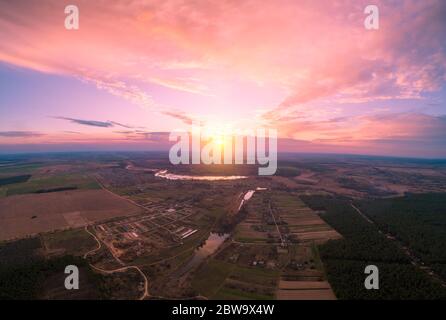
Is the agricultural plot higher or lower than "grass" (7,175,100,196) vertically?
lower

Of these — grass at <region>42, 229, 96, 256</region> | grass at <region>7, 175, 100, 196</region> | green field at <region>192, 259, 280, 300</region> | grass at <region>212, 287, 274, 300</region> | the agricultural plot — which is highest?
grass at <region>7, 175, 100, 196</region>

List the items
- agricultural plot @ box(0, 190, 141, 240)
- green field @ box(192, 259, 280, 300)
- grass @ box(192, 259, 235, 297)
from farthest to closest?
1. agricultural plot @ box(0, 190, 141, 240)
2. grass @ box(192, 259, 235, 297)
3. green field @ box(192, 259, 280, 300)

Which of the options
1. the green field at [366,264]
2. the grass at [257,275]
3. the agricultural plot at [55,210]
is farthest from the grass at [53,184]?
the green field at [366,264]

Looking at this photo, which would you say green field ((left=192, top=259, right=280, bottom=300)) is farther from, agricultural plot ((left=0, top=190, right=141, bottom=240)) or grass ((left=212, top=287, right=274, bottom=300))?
agricultural plot ((left=0, top=190, right=141, bottom=240))

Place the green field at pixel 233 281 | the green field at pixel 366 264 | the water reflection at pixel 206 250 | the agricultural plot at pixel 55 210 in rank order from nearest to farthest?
the green field at pixel 233 281 → the green field at pixel 366 264 → the water reflection at pixel 206 250 → the agricultural plot at pixel 55 210

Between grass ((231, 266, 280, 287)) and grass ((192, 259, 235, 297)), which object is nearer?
grass ((192, 259, 235, 297))

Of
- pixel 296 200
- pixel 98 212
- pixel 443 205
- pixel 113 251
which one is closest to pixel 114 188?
pixel 98 212

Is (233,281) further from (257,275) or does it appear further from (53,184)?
(53,184)

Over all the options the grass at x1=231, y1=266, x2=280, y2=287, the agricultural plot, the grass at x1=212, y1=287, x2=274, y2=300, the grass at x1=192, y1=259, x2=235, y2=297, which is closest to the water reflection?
the grass at x1=192, y1=259, x2=235, y2=297

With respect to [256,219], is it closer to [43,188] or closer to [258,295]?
[258,295]

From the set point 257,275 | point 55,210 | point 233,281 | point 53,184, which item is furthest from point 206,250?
point 53,184

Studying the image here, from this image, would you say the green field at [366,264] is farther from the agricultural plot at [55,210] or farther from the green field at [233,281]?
the agricultural plot at [55,210]
